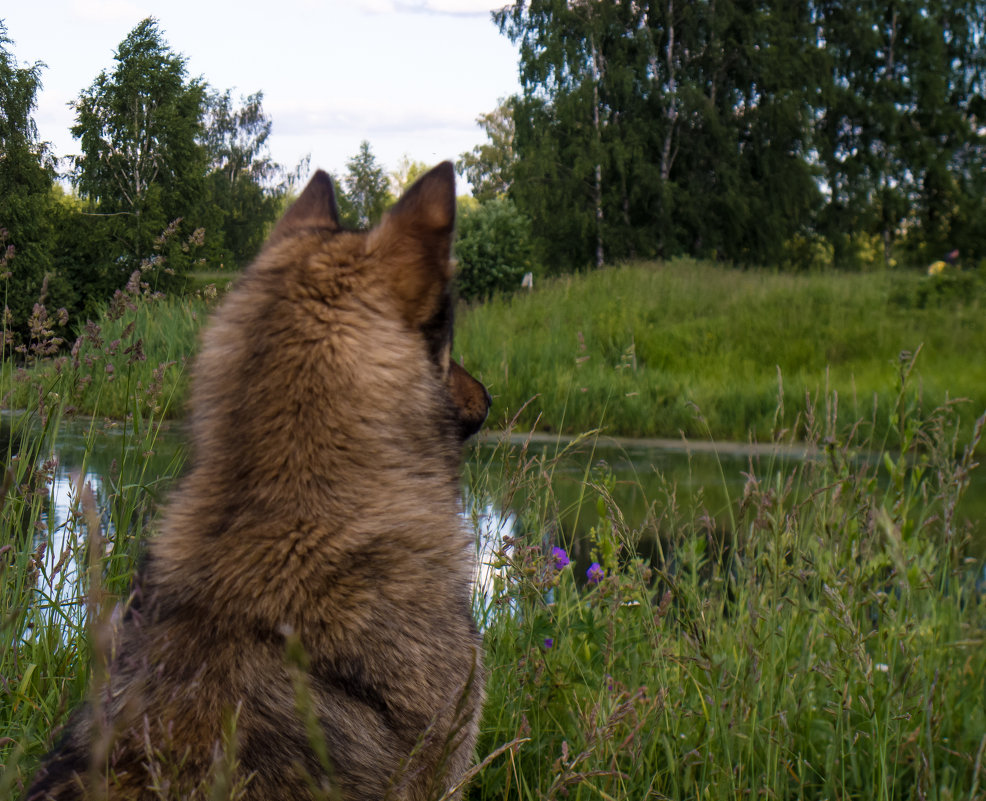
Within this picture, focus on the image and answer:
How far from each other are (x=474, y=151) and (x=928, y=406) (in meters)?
51.3

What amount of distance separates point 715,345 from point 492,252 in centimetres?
968

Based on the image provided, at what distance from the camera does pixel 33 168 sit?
9.09 meters

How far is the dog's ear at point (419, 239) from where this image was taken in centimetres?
151

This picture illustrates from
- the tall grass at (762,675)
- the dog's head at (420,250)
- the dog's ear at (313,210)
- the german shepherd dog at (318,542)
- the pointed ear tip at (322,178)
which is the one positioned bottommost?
the tall grass at (762,675)

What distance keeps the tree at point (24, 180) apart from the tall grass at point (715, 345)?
4.23 meters

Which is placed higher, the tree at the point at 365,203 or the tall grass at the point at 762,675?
the tree at the point at 365,203

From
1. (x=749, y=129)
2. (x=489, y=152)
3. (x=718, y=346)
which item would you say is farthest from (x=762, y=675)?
(x=489, y=152)

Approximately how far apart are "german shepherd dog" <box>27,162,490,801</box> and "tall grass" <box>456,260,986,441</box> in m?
6.92

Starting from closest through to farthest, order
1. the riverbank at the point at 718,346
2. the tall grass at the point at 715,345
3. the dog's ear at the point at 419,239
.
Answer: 1. the dog's ear at the point at 419,239
2. the riverbank at the point at 718,346
3. the tall grass at the point at 715,345

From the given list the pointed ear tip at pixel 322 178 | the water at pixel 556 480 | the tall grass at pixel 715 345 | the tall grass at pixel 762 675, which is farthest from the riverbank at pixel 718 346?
the pointed ear tip at pixel 322 178

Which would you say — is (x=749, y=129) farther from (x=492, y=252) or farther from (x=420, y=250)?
(x=420, y=250)

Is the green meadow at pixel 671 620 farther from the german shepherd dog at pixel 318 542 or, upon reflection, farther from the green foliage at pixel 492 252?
the green foliage at pixel 492 252

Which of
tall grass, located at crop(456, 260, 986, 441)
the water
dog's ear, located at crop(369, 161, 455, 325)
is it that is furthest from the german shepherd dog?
tall grass, located at crop(456, 260, 986, 441)

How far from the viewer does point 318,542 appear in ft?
4.46
